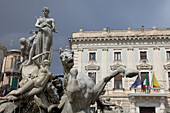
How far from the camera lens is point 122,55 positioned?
25469mm

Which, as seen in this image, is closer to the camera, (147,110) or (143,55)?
(147,110)

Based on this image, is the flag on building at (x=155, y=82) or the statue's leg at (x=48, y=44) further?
the flag on building at (x=155, y=82)

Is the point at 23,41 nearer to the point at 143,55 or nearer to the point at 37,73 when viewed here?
the point at 37,73

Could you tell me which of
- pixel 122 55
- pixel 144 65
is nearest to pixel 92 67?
pixel 122 55

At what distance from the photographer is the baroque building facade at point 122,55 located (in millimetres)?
23922

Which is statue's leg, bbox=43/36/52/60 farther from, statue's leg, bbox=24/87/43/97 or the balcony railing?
the balcony railing

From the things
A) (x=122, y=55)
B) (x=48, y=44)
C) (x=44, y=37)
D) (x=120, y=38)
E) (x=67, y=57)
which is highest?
(x=120, y=38)

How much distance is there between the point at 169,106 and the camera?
2231cm

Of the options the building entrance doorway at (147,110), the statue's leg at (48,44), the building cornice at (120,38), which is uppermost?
the building cornice at (120,38)

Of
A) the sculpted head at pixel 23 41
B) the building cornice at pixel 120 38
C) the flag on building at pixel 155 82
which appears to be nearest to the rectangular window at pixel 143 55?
the building cornice at pixel 120 38

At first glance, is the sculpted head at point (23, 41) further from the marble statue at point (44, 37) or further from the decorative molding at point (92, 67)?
the decorative molding at point (92, 67)

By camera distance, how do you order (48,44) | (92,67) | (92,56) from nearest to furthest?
1. (48,44)
2. (92,67)
3. (92,56)

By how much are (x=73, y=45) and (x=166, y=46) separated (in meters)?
12.5

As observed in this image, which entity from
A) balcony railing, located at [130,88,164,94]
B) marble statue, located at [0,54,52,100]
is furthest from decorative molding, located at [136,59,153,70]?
marble statue, located at [0,54,52,100]
